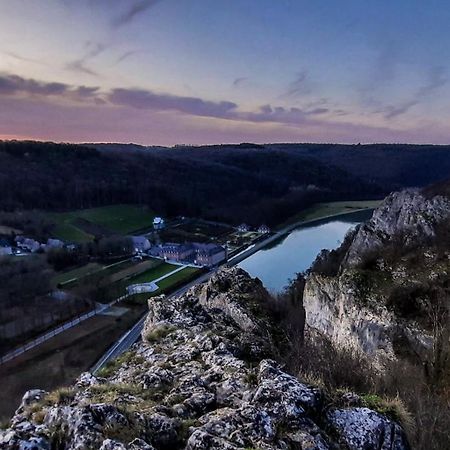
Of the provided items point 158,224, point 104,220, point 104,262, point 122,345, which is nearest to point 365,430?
point 122,345

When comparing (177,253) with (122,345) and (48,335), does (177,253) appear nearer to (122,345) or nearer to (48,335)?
(48,335)

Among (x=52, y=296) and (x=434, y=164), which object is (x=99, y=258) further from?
(x=434, y=164)

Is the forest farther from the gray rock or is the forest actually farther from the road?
the gray rock

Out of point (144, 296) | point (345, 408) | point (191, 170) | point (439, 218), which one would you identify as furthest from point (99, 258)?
point (191, 170)

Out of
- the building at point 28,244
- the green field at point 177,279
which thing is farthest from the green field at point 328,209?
the building at point 28,244

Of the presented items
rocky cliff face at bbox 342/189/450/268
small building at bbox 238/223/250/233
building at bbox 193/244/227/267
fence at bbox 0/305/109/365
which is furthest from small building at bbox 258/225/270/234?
rocky cliff face at bbox 342/189/450/268

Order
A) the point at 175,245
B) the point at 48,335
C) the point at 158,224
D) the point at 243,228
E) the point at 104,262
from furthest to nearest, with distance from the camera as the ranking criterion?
the point at 243,228 < the point at 158,224 < the point at 175,245 < the point at 104,262 < the point at 48,335
